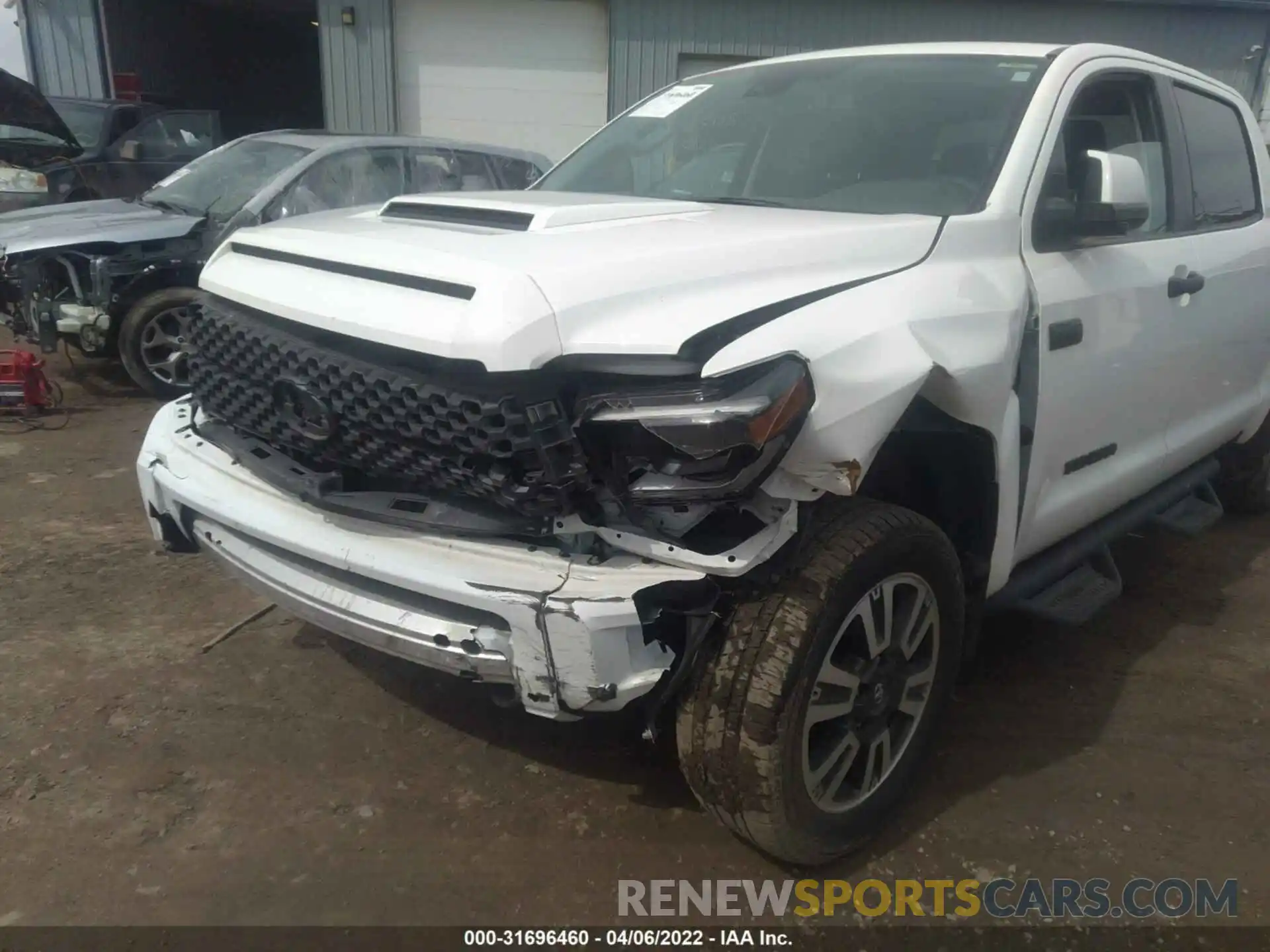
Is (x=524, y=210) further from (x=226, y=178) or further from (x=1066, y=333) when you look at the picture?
(x=226, y=178)

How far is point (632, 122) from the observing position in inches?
144

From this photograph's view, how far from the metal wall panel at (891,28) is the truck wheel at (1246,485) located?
8050 mm

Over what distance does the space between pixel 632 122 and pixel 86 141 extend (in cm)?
809

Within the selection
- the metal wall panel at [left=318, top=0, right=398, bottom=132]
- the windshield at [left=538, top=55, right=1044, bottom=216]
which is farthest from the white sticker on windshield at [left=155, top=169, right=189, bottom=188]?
the windshield at [left=538, top=55, right=1044, bottom=216]

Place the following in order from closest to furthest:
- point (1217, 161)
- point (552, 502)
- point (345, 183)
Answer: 1. point (552, 502)
2. point (1217, 161)
3. point (345, 183)

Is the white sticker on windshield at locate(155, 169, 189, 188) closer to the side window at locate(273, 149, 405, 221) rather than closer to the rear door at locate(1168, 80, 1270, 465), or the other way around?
the side window at locate(273, 149, 405, 221)

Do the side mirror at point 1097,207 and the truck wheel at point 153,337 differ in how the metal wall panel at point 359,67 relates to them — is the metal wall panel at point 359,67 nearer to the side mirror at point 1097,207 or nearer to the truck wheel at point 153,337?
the truck wheel at point 153,337

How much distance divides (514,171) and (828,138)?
16.3 ft

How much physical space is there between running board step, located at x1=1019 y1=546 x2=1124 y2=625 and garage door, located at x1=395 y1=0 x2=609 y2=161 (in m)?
9.64

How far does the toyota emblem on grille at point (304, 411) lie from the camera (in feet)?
7.10

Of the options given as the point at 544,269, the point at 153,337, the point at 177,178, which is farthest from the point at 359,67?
the point at 544,269

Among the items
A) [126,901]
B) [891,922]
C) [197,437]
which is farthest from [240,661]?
[891,922]

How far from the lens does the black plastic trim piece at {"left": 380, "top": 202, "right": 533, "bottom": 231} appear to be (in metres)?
2.35

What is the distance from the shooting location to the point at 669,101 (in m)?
3.63
